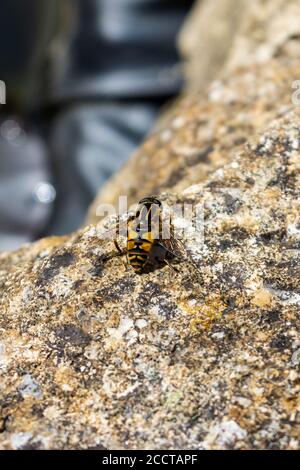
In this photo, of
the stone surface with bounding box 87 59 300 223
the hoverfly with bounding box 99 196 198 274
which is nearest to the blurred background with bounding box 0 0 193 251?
the stone surface with bounding box 87 59 300 223

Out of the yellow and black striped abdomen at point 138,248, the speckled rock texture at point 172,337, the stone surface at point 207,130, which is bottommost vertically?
the speckled rock texture at point 172,337

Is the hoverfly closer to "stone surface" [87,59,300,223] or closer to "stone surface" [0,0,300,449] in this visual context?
"stone surface" [0,0,300,449]

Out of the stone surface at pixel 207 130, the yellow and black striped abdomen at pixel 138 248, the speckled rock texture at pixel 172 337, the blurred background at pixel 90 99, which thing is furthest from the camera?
the blurred background at pixel 90 99

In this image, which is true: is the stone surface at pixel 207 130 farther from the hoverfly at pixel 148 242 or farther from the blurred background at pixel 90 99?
the blurred background at pixel 90 99

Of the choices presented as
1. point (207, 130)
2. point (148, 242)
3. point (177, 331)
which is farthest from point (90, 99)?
point (177, 331)

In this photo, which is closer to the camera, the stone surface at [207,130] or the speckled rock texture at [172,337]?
the speckled rock texture at [172,337]

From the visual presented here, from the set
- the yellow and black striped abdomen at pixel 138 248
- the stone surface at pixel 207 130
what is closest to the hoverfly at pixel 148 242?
the yellow and black striped abdomen at pixel 138 248

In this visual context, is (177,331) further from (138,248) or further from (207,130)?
(207,130)
